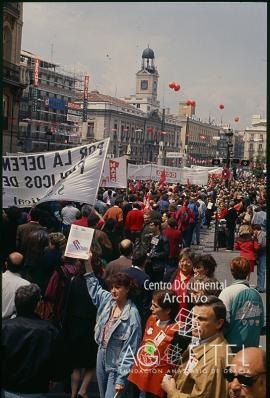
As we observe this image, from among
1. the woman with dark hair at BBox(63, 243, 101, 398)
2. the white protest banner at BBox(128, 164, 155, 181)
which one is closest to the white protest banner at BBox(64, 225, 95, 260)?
the woman with dark hair at BBox(63, 243, 101, 398)

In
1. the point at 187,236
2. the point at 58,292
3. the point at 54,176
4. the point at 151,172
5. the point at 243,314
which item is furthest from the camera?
the point at 151,172

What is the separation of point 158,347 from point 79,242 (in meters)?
1.07

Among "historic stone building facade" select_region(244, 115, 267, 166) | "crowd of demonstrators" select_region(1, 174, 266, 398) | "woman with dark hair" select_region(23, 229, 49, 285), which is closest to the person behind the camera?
"historic stone building facade" select_region(244, 115, 267, 166)

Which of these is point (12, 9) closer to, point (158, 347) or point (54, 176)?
point (158, 347)

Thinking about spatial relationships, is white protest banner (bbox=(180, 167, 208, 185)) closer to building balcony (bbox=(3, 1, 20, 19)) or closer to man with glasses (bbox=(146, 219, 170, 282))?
man with glasses (bbox=(146, 219, 170, 282))

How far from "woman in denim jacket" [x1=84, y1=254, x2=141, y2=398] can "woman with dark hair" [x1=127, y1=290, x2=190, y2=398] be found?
14cm

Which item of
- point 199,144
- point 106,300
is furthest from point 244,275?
point 199,144

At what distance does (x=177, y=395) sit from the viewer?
399 cm

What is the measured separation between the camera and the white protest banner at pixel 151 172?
22.9 m

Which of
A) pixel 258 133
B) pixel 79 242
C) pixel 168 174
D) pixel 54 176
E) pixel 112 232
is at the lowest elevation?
pixel 112 232

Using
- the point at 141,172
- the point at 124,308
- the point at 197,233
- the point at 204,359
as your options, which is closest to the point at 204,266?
the point at 124,308

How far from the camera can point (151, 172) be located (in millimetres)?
22906

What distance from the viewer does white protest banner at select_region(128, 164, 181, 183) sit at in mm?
22859

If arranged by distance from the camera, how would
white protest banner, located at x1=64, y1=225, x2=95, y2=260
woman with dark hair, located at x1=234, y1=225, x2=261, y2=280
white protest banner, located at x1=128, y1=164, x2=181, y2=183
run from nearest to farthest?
white protest banner, located at x1=64, y1=225, x2=95, y2=260
woman with dark hair, located at x1=234, y1=225, x2=261, y2=280
white protest banner, located at x1=128, y1=164, x2=181, y2=183
